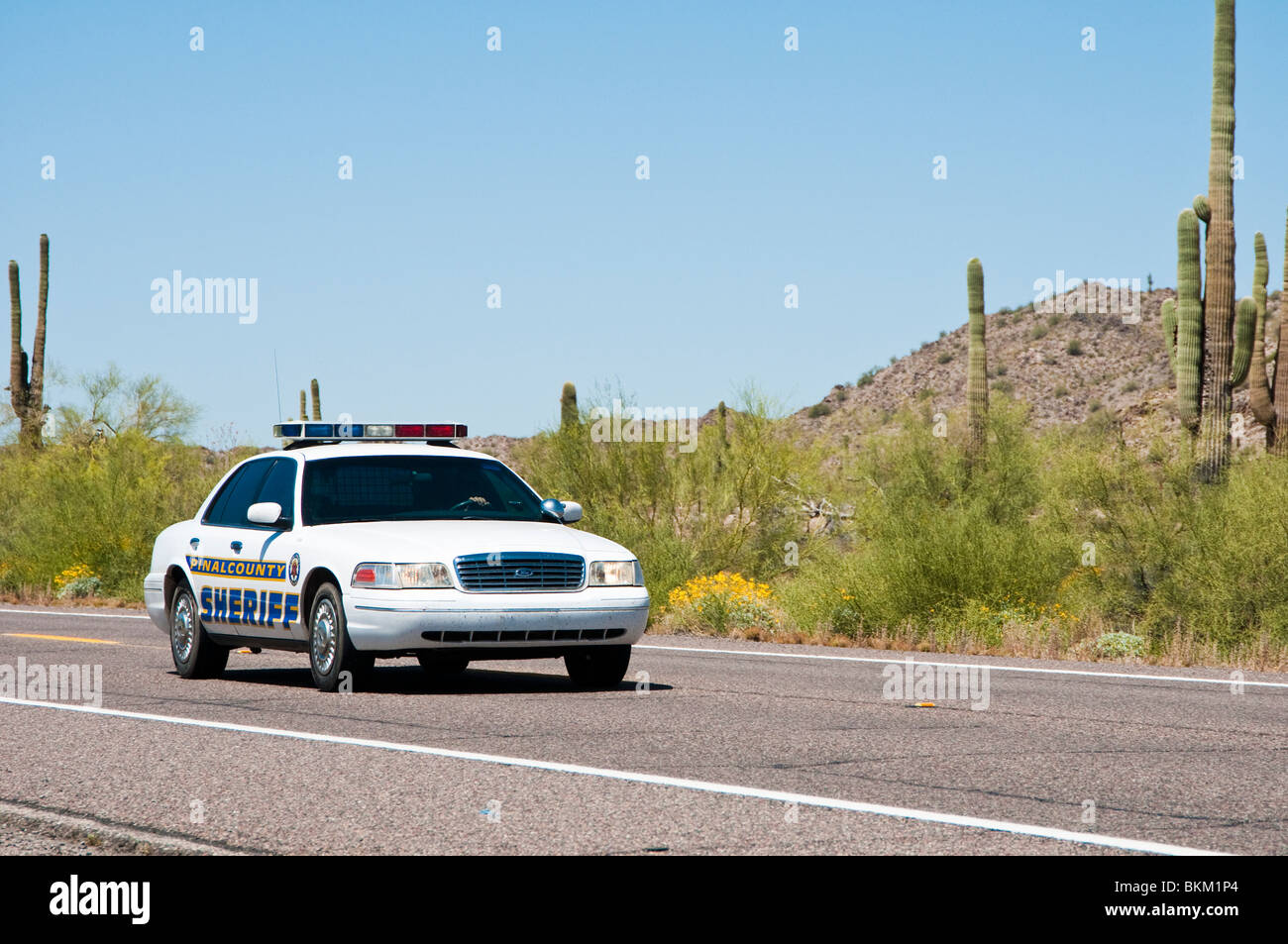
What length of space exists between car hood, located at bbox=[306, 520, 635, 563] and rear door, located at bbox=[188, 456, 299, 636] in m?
0.53

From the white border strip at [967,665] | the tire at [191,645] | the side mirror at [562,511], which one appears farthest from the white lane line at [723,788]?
the white border strip at [967,665]

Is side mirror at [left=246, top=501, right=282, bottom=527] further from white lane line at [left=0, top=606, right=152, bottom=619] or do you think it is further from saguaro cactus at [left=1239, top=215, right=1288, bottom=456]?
saguaro cactus at [left=1239, top=215, right=1288, bottom=456]

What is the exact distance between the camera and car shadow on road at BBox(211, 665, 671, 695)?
11.8 metres

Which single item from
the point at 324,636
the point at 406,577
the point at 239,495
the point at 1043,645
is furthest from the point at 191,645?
the point at 1043,645

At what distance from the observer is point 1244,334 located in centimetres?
2616

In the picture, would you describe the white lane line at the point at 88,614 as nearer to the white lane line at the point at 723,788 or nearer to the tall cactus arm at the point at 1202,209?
the white lane line at the point at 723,788

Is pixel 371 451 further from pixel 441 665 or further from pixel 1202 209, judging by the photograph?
pixel 1202 209

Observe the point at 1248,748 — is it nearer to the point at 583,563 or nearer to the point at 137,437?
the point at 583,563

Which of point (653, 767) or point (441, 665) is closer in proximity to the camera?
point (653, 767)

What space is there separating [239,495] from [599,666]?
141 inches

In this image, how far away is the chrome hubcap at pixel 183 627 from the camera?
43.8 feet

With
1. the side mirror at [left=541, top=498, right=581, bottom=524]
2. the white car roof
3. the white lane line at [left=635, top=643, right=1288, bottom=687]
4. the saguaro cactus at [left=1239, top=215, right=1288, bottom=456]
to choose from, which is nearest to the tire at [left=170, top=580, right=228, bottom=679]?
the white car roof

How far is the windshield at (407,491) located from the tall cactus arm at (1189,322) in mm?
14282
